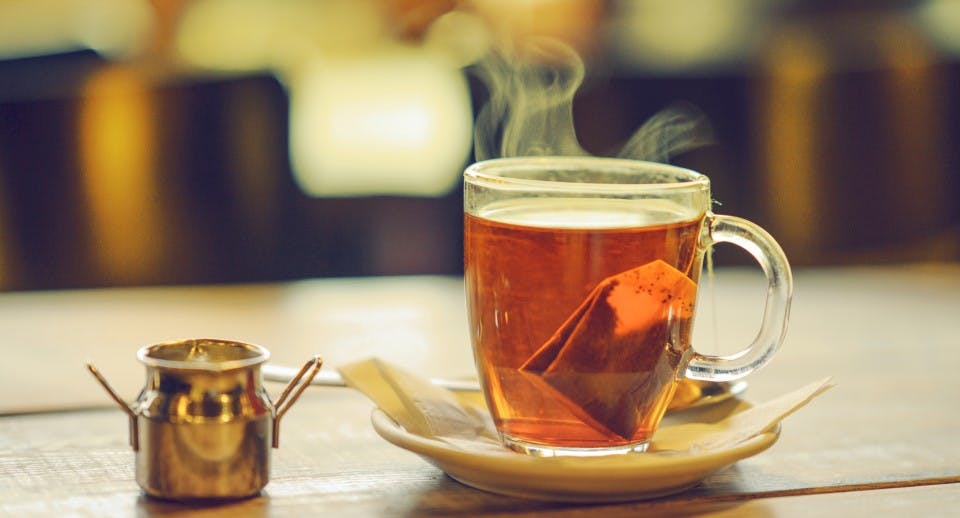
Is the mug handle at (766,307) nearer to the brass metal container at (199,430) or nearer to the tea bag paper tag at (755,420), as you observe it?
the tea bag paper tag at (755,420)

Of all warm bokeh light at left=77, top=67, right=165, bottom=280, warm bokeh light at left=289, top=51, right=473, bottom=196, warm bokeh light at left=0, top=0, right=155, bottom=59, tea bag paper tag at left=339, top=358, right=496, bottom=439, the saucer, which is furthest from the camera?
warm bokeh light at left=289, top=51, right=473, bottom=196

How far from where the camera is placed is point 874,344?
1.29 metres

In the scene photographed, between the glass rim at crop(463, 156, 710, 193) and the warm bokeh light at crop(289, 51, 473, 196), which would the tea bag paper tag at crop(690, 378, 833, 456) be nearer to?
the glass rim at crop(463, 156, 710, 193)

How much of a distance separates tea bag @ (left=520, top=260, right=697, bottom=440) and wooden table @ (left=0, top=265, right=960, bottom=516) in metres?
0.07

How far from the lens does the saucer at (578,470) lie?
0.72 meters

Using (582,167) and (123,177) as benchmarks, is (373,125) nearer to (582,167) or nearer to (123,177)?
(123,177)

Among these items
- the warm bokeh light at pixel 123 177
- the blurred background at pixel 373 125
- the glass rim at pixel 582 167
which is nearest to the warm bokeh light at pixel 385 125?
the blurred background at pixel 373 125

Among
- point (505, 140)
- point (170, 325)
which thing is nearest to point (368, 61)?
point (170, 325)

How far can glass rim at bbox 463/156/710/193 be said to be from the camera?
76 centimetres

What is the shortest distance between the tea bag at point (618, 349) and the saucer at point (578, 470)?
5 centimetres

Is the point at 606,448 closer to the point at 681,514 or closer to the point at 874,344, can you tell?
the point at 681,514

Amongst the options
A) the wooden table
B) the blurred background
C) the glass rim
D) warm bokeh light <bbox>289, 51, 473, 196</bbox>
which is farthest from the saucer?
warm bokeh light <bbox>289, 51, 473, 196</bbox>

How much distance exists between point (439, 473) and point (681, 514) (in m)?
0.17

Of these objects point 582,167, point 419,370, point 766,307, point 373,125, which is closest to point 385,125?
point 373,125
